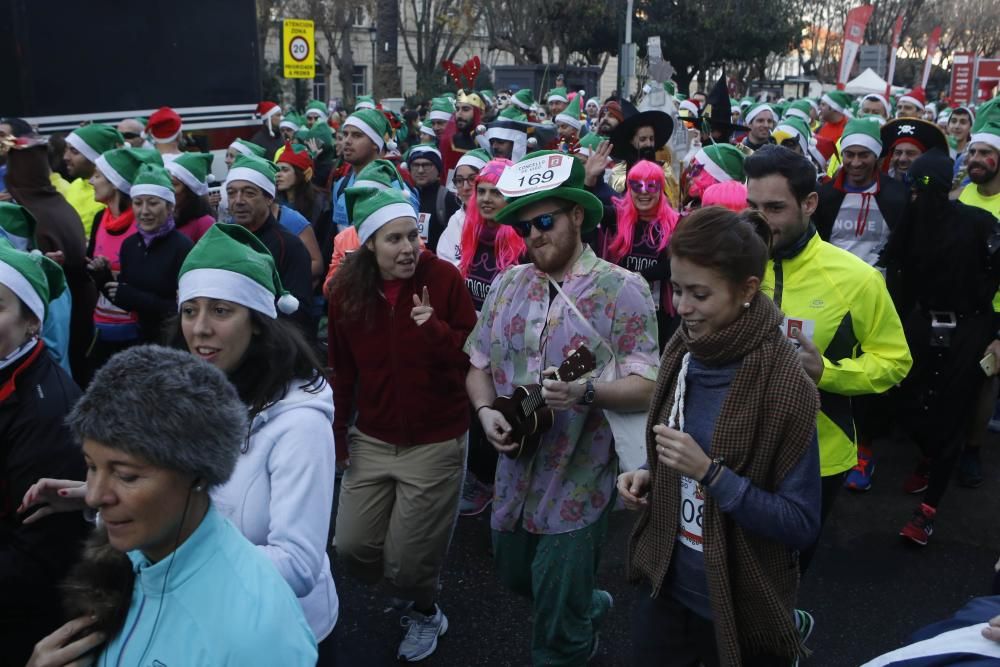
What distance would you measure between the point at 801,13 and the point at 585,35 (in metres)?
13.1

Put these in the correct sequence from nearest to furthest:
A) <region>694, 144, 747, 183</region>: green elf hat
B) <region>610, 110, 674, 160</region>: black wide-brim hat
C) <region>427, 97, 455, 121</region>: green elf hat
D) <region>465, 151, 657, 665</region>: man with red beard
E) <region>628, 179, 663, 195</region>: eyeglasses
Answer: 1. <region>465, 151, 657, 665</region>: man with red beard
2. <region>628, 179, 663, 195</region>: eyeglasses
3. <region>694, 144, 747, 183</region>: green elf hat
4. <region>610, 110, 674, 160</region>: black wide-brim hat
5. <region>427, 97, 455, 121</region>: green elf hat

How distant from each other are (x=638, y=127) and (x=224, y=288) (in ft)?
20.1

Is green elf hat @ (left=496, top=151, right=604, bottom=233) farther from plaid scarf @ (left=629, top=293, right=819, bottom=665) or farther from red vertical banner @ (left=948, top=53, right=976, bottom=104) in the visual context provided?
red vertical banner @ (left=948, top=53, right=976, bottom=104)

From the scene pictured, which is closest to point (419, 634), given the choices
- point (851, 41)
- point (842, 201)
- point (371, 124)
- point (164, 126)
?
point (842, 201)

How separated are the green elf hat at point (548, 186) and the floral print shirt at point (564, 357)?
0.19m

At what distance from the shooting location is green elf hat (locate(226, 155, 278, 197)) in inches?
227

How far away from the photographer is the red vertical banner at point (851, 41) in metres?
23.5

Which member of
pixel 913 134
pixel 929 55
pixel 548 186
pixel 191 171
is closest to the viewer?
pixel 548 186

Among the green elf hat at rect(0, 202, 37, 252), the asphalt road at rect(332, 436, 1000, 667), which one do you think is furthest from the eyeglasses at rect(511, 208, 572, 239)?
the green elf hat at rect(0, 202, 37, 252)

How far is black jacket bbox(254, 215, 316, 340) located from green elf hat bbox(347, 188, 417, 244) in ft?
3.41

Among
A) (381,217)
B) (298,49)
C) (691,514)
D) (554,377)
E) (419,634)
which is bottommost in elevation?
(419,634)

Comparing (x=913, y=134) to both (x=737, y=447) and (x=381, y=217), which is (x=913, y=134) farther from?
(x=737, y=447)

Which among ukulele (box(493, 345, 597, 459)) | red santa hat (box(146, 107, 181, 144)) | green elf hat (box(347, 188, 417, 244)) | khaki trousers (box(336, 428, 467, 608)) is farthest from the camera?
red santa hat (box(146, 107, 181, 144))

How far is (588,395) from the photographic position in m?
3.38
